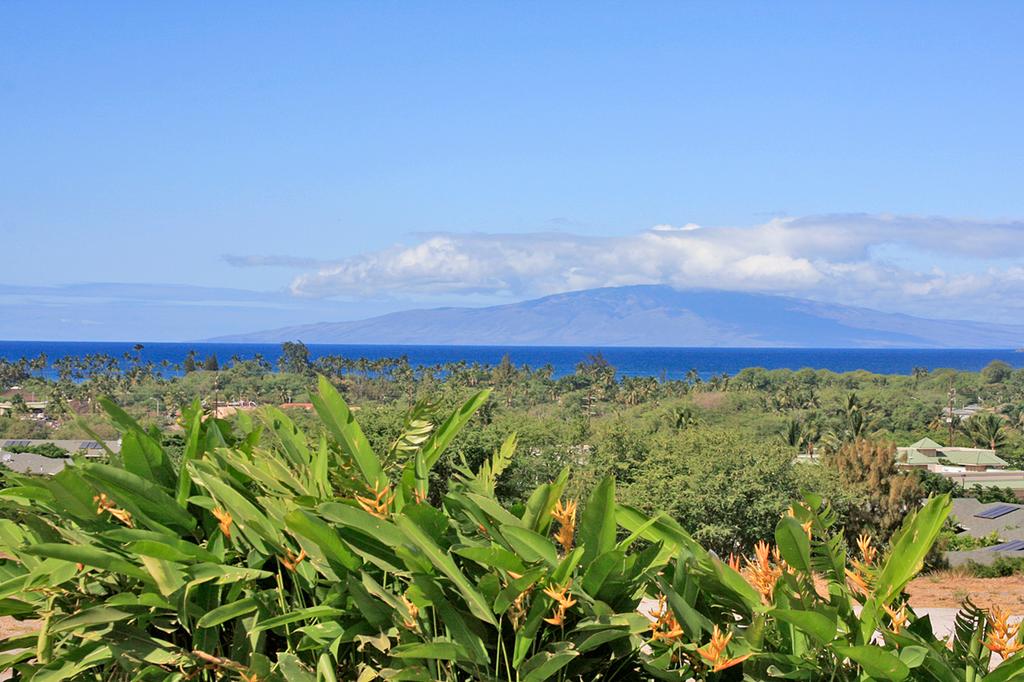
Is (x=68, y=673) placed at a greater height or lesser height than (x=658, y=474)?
greater

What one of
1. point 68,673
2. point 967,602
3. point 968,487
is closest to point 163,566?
point 68,673

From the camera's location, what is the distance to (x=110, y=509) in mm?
2047

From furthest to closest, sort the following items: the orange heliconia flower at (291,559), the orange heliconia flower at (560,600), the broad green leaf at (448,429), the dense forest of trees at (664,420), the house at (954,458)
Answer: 1. the house at (954,458)
2. the dense forest of trees at (664,420)
3. the broad green leaf at (448,429)
4. the orange heliconia flower at (291,559)
5. the orange heliconia flower at (560,600)

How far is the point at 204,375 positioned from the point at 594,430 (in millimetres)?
87538

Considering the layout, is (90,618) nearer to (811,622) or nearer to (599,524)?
(599,524)

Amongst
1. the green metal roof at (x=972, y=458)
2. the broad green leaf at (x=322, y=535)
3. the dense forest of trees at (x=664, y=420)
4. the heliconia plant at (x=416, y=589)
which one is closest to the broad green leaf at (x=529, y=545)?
the heliconia plant at (x=416, y=589)

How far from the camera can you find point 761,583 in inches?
70.4

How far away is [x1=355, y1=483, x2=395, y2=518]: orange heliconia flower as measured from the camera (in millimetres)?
1814

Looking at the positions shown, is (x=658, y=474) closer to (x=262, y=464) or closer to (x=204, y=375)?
(x=262, y=464)

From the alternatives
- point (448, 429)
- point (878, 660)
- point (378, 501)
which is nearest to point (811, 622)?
point (878, 660)

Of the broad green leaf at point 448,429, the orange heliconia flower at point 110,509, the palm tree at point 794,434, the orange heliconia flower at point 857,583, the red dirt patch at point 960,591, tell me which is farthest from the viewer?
the palm tree at point 794,434

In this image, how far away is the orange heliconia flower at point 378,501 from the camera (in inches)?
71.4

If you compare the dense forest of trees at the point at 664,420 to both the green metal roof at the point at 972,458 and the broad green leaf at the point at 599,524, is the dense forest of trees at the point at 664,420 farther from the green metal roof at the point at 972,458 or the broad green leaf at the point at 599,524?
the green metal roof at the point at 972,458

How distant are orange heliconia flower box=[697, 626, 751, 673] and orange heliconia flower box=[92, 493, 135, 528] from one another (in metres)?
1.22
